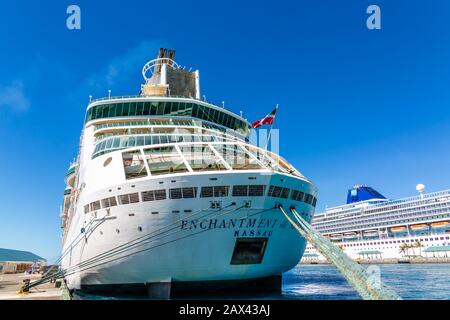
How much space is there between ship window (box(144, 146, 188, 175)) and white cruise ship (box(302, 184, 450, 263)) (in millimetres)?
81130

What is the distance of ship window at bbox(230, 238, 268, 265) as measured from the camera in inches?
639

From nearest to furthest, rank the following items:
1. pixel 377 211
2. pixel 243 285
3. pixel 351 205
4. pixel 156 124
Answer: pixel 243 285
pixel 156 124
pixel 377 211
pixel 351 205

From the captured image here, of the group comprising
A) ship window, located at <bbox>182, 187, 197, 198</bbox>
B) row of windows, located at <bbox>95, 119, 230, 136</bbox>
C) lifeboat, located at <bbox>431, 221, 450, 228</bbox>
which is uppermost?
row of windows, located at <bbox>95, 119, 230, 136</bbox>

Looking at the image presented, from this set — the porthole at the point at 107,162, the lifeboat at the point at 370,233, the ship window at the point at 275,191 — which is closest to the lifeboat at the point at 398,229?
the lifeboat at the point at 370,233

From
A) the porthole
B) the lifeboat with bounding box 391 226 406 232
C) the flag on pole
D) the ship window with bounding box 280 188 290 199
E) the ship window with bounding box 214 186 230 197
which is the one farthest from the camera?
the lifeboat with bounding box 391 226 406 232

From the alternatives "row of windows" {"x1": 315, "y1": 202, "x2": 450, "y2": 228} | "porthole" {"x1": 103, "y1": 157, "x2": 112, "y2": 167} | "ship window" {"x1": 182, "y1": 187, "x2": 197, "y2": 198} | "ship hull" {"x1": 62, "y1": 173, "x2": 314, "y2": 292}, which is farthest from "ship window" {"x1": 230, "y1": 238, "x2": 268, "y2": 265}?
"row of windows" {"x1": 315, "y1": 202, "x2": 450, "y2": 228}

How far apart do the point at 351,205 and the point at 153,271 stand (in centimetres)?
10828

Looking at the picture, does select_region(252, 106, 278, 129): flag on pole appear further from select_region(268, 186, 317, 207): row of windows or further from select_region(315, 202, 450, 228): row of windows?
select_region(315, 202, 450, 228): row of windows

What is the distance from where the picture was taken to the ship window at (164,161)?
643 inches

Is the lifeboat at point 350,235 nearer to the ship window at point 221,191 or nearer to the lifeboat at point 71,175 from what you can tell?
the lifeboat at point 71,175

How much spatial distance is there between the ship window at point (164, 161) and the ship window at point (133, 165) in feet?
1.33
